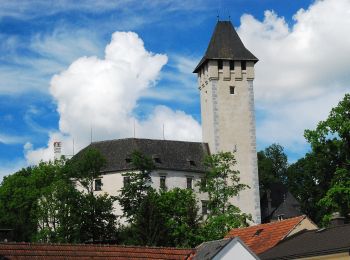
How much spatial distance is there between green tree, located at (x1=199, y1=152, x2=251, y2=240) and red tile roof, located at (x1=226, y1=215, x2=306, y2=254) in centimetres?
1085

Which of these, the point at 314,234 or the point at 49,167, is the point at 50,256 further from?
the point at 49,167

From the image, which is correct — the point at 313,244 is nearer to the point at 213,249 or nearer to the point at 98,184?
the point at 213,249

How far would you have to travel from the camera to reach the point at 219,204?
63062 millimetres

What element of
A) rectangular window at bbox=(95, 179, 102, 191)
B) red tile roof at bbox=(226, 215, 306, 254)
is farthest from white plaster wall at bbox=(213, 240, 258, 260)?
rectangular window at bbox=(95, 179, 102, 191)

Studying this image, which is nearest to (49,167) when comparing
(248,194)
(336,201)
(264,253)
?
(248,194)

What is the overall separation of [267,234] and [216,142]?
33.7m

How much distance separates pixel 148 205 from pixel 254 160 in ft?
69.5

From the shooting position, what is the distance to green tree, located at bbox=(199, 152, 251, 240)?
59.6 metres

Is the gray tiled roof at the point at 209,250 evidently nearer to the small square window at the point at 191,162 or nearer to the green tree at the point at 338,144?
the green tree at the point at 338,144

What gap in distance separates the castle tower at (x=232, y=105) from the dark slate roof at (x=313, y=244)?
117ft

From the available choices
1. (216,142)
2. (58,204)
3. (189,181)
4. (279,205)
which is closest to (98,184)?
(189,181)

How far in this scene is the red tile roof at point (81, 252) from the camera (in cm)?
3434

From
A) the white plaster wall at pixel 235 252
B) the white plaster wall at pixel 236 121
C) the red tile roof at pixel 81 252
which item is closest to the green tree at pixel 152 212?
the white plaster wall at pixel 236 121

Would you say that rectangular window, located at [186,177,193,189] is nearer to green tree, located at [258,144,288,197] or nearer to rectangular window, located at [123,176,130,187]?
rectangular window, located at [123,176,130,187]
